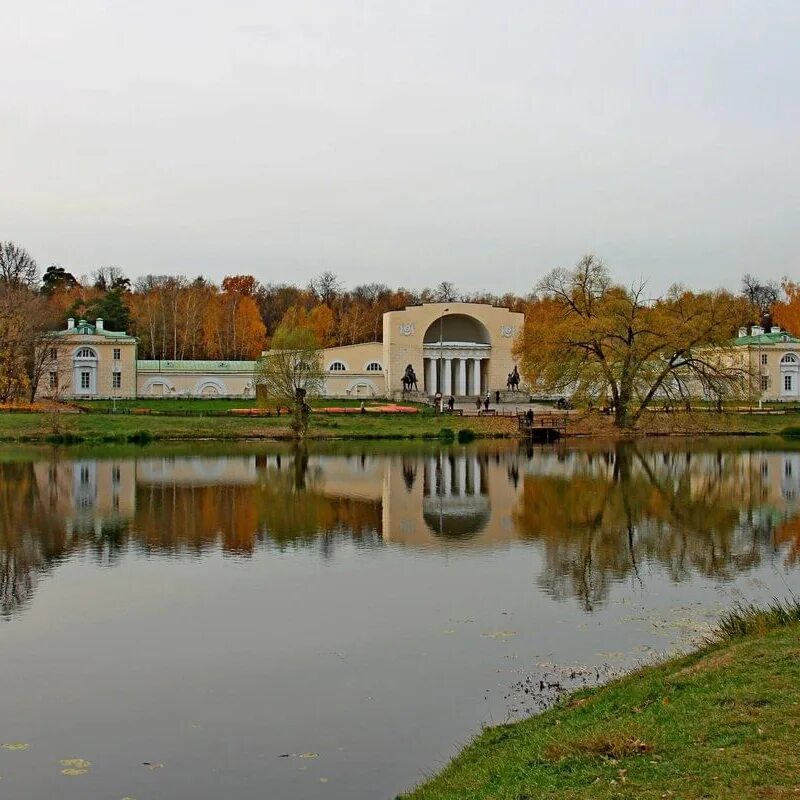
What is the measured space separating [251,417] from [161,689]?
133 feet

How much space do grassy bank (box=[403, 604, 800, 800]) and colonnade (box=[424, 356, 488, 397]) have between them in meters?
63.9

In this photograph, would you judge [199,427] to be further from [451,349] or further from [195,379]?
[451,349]

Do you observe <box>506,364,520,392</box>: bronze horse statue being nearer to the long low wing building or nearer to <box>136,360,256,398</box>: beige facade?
the long low wing building

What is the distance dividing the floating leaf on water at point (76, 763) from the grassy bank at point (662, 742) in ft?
9.12

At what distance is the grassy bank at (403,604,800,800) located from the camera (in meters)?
5.80

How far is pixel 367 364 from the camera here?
71.2 meters

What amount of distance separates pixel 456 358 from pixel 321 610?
60924mm

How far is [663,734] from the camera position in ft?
22.4

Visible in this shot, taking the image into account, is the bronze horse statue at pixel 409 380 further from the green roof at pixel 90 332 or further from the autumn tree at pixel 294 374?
the autumn tree at pixel 294 374

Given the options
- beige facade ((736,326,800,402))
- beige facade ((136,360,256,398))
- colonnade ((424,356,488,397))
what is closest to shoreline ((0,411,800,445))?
beige facade ((136,360,256,398))

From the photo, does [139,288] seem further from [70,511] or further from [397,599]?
[397,599]

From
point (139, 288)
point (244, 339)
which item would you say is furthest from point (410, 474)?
point (139, 288)

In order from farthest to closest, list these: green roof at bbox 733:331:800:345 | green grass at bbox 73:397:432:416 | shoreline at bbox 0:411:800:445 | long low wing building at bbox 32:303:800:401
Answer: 1. green roof at bbox 733:331:800:345
2. long low wing building at bbox 32:303:800:401
3. green grass at bbox 73:397:432:416
4. shoreline at bbox 0:411:800:445

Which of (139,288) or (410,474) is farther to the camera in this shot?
(139,288)
